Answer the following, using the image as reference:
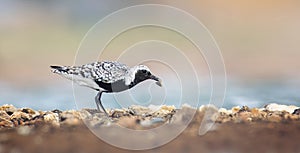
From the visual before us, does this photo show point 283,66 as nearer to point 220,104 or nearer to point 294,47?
point 294,47

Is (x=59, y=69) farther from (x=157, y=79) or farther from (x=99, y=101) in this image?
(x=157, y=79)

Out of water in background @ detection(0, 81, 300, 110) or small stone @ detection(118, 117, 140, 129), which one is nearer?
small stone @ detection(118, 117, 140, 129)

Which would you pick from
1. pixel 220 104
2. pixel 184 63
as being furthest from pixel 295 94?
pixel 184 63

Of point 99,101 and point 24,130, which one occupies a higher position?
point 99,101

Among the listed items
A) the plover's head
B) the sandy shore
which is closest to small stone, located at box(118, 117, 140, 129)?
the sandy shore

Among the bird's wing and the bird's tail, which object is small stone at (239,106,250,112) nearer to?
the bird's wing

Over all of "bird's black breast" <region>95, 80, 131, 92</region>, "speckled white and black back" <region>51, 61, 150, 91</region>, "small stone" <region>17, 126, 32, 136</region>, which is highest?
"speckled white and black back" <region>51, 61, 150, 91</region>

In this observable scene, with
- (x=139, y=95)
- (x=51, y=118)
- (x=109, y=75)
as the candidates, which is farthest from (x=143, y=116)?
(x=51, y=118)
